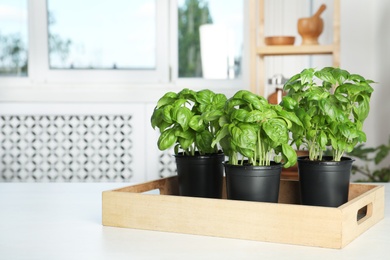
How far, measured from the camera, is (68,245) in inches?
37.1

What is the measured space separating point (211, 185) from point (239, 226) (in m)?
0.19

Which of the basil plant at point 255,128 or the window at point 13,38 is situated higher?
the window at point 13,38

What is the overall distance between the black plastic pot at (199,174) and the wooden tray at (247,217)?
0.11m

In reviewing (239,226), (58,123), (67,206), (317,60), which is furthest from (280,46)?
(239,226)

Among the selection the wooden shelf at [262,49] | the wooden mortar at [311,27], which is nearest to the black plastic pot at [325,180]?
the wooden shelf at [262,49]

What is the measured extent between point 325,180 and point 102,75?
10.8ft

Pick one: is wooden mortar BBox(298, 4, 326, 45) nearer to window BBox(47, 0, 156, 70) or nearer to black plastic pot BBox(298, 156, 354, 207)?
window BBox(47, 0, 156, 70)

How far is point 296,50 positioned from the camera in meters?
3.50

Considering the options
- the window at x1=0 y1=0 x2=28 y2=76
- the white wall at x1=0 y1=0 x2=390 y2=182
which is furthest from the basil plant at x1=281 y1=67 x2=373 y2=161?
the window at x1=0 y1=0 x2=28 y2=76

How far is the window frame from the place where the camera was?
409 cm

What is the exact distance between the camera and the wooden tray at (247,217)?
0.92 meters

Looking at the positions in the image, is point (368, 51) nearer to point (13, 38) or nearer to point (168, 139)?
point (13, 38)

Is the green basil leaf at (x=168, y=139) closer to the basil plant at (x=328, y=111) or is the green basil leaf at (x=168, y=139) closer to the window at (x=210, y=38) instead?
the basil plant at (x=328, y=111)

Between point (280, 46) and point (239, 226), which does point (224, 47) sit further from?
point (239, 226)
